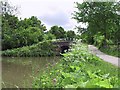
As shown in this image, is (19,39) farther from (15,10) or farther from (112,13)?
(112,13)

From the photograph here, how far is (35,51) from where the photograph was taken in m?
39.3

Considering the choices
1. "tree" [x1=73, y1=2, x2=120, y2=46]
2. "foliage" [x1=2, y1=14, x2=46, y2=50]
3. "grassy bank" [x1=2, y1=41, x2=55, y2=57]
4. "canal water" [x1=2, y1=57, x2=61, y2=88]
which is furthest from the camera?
"foliage" [x1=2, y1=14, x2=46, y2=50]

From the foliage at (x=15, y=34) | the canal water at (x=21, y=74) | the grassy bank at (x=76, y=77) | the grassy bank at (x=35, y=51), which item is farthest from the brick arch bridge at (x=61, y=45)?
the grassy bank at (x=76, y=77)

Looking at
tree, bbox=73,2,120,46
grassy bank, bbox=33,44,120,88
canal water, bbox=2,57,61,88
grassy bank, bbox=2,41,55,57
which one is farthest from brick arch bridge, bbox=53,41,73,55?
grassy bank, bbox=33,44,120,88

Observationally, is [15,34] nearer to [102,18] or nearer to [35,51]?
[35,51]

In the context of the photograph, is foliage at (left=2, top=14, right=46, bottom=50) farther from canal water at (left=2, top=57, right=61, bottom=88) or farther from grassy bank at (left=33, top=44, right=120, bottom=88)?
grassy bank at (left=33, top=44, right=120, bottom=88)

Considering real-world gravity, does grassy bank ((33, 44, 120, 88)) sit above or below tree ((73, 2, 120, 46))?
below

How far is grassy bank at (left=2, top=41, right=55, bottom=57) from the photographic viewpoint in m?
38.5

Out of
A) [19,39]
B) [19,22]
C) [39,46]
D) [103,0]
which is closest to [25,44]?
[19,39]

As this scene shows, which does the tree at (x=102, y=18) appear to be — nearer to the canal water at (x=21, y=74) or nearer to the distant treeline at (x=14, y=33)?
the distant treeline at (x=14, y=33)

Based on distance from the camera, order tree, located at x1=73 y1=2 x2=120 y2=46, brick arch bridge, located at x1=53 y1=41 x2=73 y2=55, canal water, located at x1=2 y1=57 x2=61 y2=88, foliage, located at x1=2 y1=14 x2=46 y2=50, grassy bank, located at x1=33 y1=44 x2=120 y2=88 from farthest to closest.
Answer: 1. foliage, located at x1=2 y1=14 x2=46 y2=50
2. brick arch bridge, located at x1=53 y1=41 x2=73 y2=55
3. tree, located at x1=73 y1=2 x2=120 y2=46
4. canal water, located at x1=2 y1=57 x2=61 y2=88
5. grassy bank, located at x1=33 y1=44 x2=120 y2=88

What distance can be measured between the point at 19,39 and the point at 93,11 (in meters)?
11.2

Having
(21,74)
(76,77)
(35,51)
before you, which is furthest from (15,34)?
(76,77)

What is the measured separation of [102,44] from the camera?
4347 centimetres
